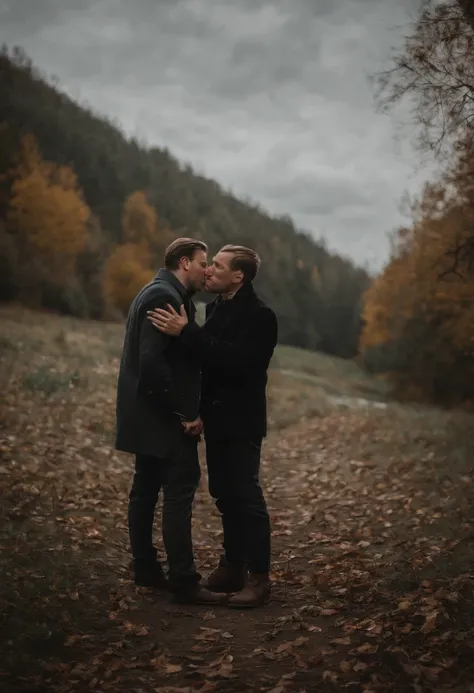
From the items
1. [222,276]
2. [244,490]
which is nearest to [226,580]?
[244,490]

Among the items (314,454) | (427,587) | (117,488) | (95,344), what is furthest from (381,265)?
(427,587)

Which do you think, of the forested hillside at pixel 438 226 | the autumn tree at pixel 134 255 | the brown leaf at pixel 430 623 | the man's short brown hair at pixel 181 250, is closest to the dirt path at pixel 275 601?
the brown leaf at pixel 430 623

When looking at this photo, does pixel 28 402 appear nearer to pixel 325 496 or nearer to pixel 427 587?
pixel 325 496

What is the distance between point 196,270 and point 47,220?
38.7 metres

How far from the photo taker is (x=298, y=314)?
230 ft

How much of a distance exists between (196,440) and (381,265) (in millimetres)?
31703

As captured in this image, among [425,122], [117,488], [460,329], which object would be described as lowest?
[117,488]

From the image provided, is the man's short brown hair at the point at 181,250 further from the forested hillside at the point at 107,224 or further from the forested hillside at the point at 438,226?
the forested hillside at the point at 107,224

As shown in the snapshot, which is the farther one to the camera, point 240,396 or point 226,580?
point 226,580

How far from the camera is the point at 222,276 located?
199 inches

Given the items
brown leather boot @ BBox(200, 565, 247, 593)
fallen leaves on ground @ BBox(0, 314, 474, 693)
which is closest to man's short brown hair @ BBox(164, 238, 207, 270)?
brown leather boot @ BBox(200, 565, 247, 593)

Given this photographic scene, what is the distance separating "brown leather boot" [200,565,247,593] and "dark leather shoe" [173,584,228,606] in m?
0.25

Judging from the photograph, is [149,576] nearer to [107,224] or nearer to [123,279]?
[123,279]

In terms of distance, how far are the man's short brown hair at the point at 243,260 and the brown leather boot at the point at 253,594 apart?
7.75ft
